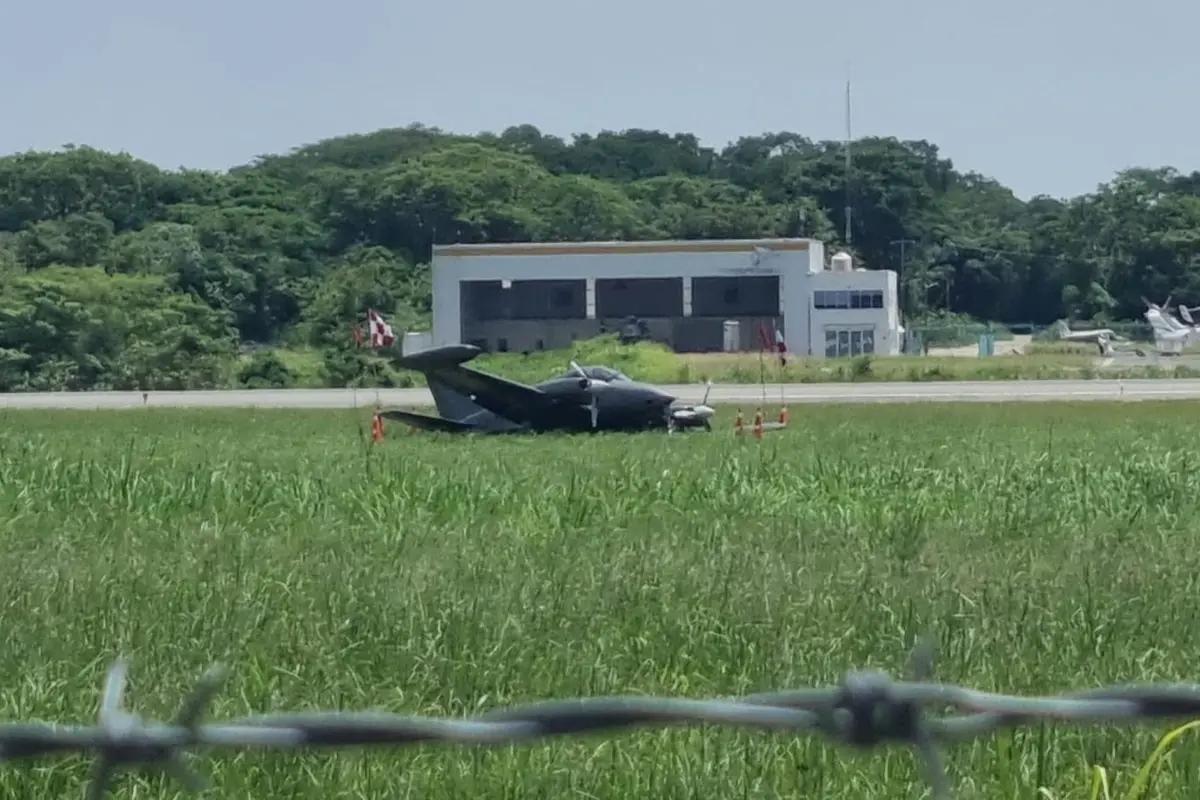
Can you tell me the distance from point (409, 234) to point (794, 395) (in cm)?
5107

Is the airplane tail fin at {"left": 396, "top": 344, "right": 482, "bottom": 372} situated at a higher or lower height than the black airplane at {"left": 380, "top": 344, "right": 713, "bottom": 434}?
higher

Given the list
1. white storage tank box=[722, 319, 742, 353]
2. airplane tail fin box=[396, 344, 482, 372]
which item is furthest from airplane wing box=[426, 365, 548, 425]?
white storage tank box=[722, 319, 742, 353]

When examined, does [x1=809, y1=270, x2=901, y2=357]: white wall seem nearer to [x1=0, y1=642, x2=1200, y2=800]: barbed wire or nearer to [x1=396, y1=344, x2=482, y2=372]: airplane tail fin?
[x1=396, y1=344, x2=482, y2=372]: airplane tail fin

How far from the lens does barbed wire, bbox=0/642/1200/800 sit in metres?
1.94

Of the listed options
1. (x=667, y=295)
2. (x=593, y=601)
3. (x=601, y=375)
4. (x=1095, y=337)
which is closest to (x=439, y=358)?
(x=601, y=375)

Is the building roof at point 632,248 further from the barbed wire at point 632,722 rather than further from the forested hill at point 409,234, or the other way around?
the barbed wire at point 632,722

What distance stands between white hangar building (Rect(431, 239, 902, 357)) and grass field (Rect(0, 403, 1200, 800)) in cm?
4828

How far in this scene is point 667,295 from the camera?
216ft

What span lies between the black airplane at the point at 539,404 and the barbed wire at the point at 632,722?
20903 mm

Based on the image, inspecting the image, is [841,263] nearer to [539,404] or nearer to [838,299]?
[838,299]

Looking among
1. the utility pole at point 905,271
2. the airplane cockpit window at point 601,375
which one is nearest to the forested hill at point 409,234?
the utility pole at point 905,271

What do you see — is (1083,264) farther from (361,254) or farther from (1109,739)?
(1109,739)

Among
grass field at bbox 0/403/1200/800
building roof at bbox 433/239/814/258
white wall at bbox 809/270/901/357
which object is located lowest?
grass field at bbox 0/403/1200/800

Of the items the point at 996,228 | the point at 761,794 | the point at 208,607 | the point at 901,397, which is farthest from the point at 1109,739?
the point at 996,228
